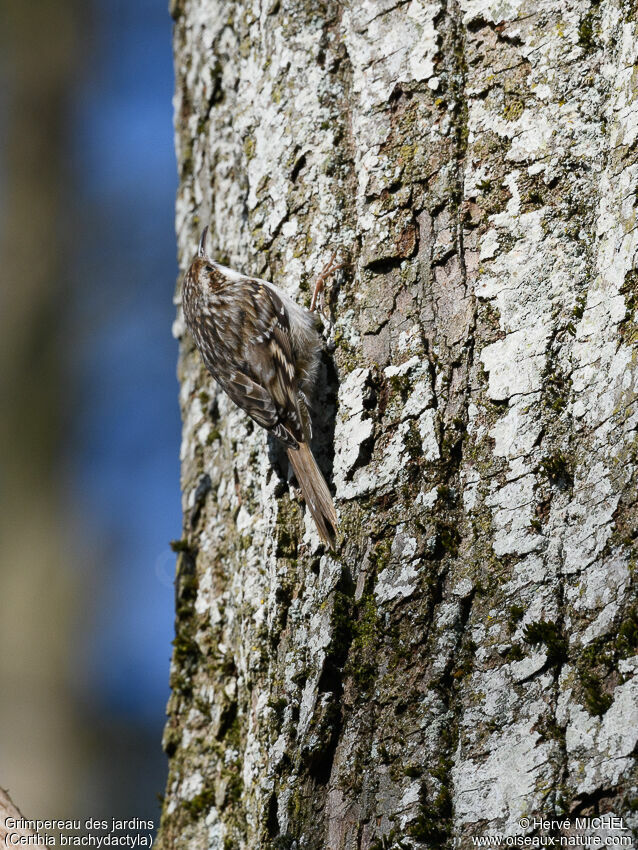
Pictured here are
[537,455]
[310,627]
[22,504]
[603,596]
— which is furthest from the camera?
[22,504]

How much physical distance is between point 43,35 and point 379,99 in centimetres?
412

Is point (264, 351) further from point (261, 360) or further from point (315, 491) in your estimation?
point (315, 491)

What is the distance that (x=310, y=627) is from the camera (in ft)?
5.45

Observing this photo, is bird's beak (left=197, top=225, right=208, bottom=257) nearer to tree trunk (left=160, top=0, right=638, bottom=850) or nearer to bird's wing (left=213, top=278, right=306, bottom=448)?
bird's wing (left=213, top=278, right=306, bottom=448)

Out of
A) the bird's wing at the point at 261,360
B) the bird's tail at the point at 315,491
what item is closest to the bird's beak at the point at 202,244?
the bird's wing at the point at 261,360

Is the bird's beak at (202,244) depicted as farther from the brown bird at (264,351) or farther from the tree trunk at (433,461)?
the tree trunk at (433,461)

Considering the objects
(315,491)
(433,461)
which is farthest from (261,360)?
(433,461)

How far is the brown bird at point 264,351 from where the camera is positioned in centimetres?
181

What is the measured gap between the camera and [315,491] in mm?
1737

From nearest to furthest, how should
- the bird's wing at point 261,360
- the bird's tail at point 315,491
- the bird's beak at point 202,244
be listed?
1. the bird's tail at point 315,491
2. the bird's wing at point 261,360
3. the bird's beak at point 202,244

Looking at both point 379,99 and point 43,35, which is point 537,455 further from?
point 43,35

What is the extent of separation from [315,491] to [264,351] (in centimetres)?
72

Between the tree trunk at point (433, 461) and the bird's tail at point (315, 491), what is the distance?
0.03 m

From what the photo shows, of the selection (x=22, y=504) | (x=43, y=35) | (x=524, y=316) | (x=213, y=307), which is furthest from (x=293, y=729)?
(x=43, y=35)
